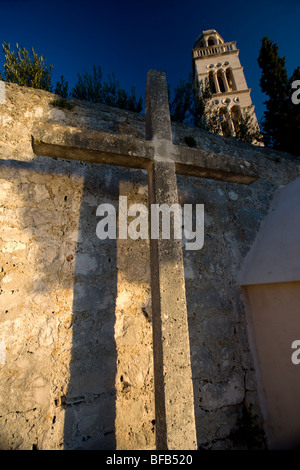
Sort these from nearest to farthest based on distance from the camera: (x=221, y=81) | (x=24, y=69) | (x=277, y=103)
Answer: (x=24, y=69)
(x=277, y=103)
(x=221, y=81)

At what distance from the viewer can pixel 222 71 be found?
64.3 ft

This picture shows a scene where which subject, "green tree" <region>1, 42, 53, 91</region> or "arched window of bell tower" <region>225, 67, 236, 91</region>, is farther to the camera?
"arched window of bell tower" <region>225, 67, 236, 91</region>

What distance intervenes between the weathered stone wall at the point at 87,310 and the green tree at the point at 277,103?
445 centimetres

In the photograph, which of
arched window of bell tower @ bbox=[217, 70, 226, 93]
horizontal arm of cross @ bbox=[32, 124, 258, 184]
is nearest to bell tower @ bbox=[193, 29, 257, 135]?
arched window of bell tower @ bbox=[217, 70, 226, 93]

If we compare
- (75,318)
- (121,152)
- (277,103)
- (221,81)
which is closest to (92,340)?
(75,318)

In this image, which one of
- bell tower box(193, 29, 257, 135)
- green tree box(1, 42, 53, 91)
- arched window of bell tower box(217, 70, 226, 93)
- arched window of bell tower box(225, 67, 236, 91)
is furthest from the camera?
arched window of bell tower box(217, 70, 226, 93)

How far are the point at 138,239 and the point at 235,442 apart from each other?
218 cm

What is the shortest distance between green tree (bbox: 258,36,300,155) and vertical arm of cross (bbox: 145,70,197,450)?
5.30 m

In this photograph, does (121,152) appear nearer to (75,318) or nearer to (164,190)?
(164,190)

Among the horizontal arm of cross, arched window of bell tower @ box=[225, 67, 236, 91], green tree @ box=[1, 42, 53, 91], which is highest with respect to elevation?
arched window of bell tower @ box=[225, 67, 236, 91]

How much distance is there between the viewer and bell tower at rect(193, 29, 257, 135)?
1770 cm

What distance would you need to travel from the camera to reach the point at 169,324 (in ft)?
4.70

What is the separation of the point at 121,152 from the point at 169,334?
4.52 ft

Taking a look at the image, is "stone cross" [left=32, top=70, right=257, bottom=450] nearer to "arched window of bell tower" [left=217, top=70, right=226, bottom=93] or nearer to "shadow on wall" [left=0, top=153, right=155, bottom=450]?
"shadow on wall" [left=0, top=153, right=155, bottom=450]
